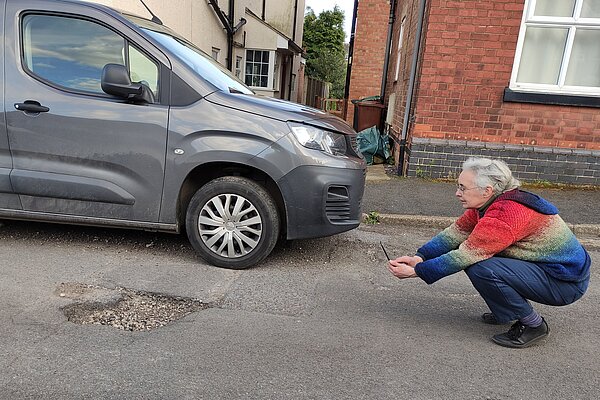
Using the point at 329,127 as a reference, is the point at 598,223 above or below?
below

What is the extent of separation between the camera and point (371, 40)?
48.1 ft

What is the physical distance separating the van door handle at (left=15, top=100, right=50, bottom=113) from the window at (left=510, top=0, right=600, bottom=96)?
612cm

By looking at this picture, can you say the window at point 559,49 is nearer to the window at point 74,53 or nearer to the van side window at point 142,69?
the van side window at point 142,69

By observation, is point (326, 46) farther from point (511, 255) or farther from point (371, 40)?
point (511, 255)

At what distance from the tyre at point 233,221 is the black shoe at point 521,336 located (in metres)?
1.78

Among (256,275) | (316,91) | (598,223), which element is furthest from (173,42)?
(316,91)

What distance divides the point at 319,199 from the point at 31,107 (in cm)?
237

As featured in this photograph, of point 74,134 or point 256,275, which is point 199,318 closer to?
point 256,275

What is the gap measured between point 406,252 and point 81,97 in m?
3.15

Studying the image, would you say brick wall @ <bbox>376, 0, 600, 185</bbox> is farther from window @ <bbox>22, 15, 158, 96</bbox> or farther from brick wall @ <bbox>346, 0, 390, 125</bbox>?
brick wall @ <bbox>346, 0, 390, 125</bbox>

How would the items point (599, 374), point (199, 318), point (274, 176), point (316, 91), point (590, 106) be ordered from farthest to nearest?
point (316, 91), point (590, 106), point (274, 176), point (199, 318), point (599, 374)

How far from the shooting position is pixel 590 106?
6.80 m

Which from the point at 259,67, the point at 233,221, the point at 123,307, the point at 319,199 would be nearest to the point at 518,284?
the point at 319,199

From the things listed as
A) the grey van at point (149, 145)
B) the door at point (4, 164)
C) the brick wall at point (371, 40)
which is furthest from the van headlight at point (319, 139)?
the brick wall at point (371, 40)
